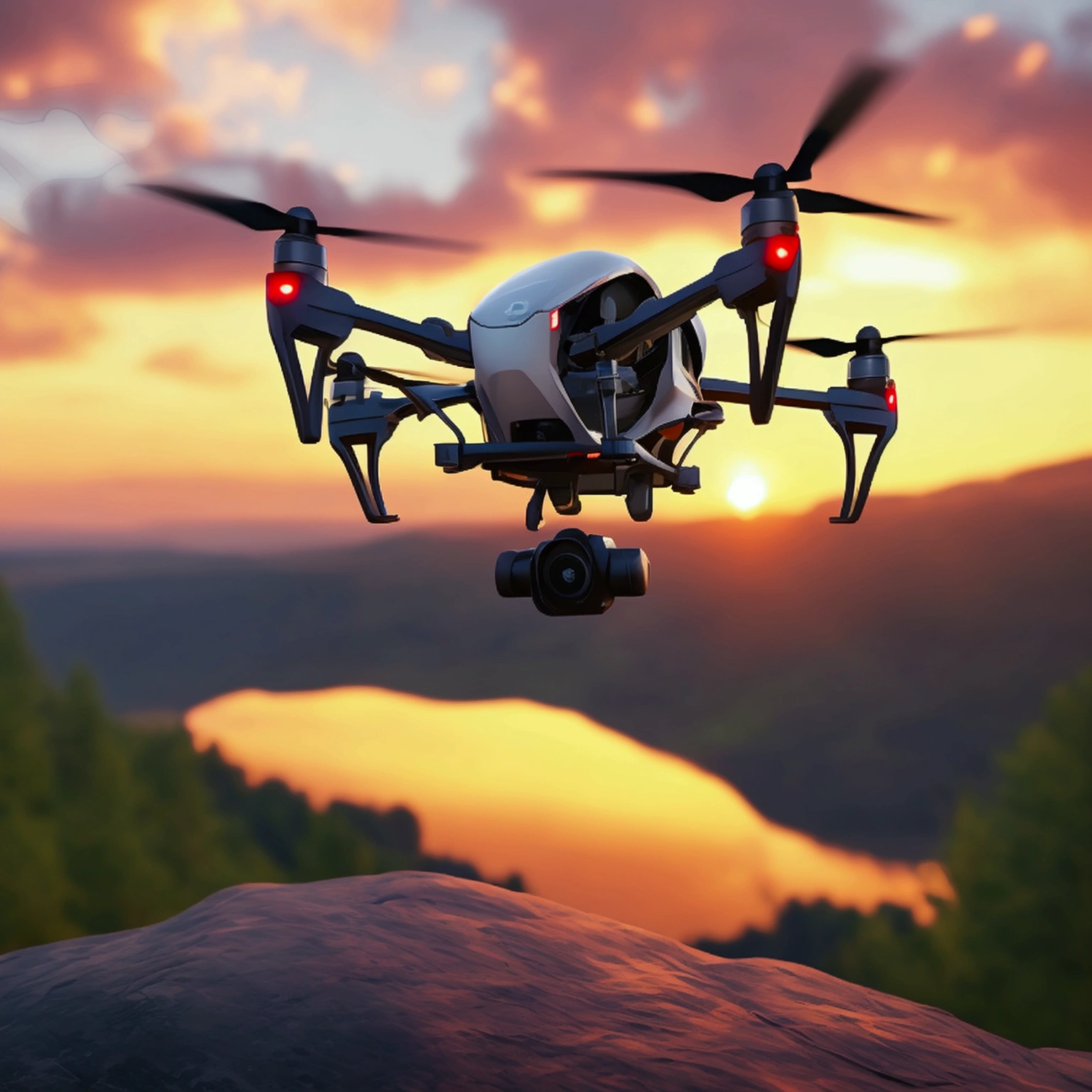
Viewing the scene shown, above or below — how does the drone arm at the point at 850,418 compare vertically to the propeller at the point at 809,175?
below

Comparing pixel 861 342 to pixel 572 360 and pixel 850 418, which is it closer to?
pixel 850 418

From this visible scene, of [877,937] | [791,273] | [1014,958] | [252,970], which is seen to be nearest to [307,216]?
[791,273]

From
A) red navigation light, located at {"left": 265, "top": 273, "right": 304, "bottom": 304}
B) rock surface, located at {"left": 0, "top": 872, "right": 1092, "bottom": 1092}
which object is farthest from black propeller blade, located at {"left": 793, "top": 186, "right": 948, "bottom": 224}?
rock surface, located at {"left": 0, "top": 872, "right": 1092, "bottom": 1092}

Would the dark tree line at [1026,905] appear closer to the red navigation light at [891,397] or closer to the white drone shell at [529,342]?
the red navigation light at [891,397]

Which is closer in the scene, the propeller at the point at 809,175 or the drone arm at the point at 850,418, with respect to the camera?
the propeller at the point at 809,175

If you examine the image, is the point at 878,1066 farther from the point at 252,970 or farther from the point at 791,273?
the point at 791,273

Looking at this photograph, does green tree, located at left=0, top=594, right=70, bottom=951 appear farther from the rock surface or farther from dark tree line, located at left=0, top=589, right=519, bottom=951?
the rock surface

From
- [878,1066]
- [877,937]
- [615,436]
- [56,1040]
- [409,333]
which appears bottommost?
[877,937]

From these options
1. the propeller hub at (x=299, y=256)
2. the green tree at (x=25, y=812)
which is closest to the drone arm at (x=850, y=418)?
the propeller hub at (x=299, y=256)
